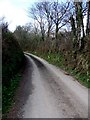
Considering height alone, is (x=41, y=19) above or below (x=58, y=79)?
above

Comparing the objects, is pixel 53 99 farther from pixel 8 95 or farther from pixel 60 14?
pixel 60 14

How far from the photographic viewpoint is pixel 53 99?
14.4 m

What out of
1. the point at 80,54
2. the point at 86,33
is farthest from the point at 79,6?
the point at 80,54

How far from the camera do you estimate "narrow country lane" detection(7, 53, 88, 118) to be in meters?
12.1

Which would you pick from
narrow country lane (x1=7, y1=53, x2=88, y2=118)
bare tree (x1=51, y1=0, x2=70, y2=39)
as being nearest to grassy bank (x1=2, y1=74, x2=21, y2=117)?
narrow country lane (x1=7, y1=53, x2=88, y2=118)

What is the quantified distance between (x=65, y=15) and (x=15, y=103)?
3769cm

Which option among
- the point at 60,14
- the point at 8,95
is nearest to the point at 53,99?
the point at 8,95

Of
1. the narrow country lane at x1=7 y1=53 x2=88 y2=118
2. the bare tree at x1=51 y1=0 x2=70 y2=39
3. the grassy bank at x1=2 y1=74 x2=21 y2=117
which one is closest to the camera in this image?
the narrow country lane at x1=7 y1=53 x2=88 y2=118

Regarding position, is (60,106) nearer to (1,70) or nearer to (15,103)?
(15,103)

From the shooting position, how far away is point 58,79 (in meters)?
20.2

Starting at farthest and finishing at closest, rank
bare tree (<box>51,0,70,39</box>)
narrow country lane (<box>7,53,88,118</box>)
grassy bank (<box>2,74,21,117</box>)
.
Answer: bare tree (<box>51,0,70,39</box>) → grassy bank (<box>2,74,21,117</box>) → narrow country lane (<box>7,53,88,118</box>)

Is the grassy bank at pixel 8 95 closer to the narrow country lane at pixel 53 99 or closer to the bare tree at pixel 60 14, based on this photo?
the narrow country lane at pixel 53 99

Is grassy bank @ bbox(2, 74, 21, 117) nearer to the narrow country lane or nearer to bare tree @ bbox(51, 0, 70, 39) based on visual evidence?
the narrow country lane

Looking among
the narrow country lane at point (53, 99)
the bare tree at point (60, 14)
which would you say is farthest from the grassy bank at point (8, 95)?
the bare tree at point (60, 14)
